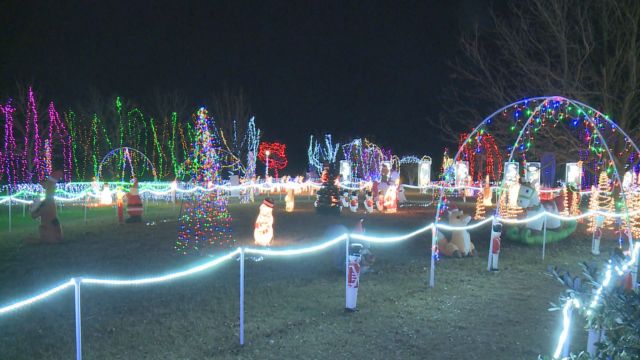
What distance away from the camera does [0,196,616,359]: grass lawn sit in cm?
568

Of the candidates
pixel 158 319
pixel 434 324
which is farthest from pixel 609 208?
pixel 158 319

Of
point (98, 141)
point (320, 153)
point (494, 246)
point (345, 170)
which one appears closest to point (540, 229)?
point (494, 246)

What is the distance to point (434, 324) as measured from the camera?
21.7 feet

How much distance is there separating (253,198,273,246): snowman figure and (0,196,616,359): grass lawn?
870 millimetres

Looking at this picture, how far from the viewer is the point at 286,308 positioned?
7266mm

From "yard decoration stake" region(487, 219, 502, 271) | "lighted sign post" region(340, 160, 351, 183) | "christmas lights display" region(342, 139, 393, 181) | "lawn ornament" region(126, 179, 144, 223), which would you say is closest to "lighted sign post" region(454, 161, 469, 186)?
"christmas lights display" region(342, 139, 393, 181)

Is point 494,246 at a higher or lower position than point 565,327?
lower

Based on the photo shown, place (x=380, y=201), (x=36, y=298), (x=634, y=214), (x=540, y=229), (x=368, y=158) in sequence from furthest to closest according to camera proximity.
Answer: (x=368, y=158), (x=380, y=201), (x=634, y=214), (x=540, y=229), (x=36, y=298)

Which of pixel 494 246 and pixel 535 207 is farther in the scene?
pixel 535 207

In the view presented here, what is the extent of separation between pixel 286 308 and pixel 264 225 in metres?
5.17

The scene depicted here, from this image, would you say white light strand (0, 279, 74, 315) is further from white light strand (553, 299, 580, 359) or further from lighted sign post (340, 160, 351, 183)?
lighted sign post (340, 160, 351, 183)

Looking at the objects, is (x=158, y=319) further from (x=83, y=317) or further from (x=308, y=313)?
(x=308, y=313)

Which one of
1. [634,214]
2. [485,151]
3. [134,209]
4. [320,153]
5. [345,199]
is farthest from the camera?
[320,153]

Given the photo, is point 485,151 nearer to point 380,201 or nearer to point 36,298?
point 380,201
